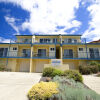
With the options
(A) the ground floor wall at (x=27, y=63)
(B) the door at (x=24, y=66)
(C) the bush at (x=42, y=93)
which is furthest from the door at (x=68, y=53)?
(C) the bush at (x=42, y=93)

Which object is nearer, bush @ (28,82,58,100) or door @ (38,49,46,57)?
bush @ (28,82,58,100)

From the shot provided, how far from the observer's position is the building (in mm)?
18641

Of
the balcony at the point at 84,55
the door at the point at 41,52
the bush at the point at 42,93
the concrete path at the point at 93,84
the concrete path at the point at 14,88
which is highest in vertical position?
the door at the point at 41,52

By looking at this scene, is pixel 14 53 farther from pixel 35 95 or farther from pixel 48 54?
pixel 35 95

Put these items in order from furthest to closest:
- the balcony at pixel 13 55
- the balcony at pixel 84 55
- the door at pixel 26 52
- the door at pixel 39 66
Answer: the door at pixel 26 52 → the door at pixel 39 66 → the balcony at pixel 13 55 → the balcony at pixel 84 55

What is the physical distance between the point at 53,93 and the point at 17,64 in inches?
721

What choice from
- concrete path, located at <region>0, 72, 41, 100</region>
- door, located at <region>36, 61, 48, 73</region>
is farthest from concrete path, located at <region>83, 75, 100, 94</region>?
door, located at <region>36, 61, 48, 73</region>

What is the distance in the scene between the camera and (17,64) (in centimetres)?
1967

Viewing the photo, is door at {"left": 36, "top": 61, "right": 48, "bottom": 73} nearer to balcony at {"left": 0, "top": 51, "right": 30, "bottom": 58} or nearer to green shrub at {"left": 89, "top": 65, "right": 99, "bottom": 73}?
balcony at {"left": 0, "top": 51, "right": 30, "bottom": 58}

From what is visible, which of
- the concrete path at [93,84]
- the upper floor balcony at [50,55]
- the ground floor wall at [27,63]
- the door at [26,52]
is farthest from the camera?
the door at [26,52]

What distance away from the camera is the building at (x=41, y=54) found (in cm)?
1864

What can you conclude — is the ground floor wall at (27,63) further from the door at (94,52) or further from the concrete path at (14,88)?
the concrete path at (14,88)

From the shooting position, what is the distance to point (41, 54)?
20.2 meters

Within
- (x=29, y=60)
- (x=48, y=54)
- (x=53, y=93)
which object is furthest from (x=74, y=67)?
(x=53, y=93)
